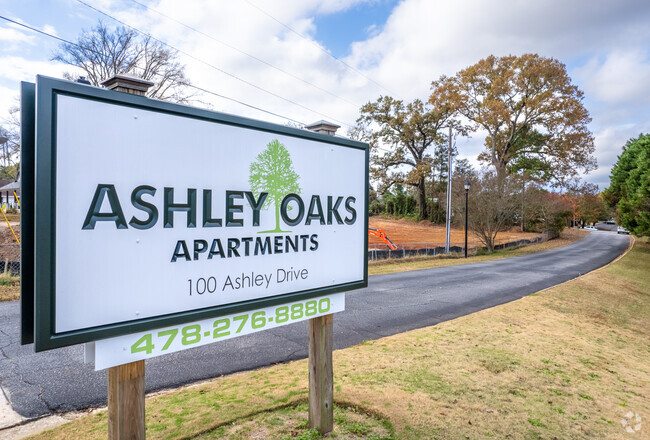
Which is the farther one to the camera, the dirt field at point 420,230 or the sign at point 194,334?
the dirt field at point 420,230

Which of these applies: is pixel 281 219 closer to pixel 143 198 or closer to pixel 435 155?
pixel 143 198

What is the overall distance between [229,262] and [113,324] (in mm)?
664

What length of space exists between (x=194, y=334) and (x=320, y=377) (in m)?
1.17

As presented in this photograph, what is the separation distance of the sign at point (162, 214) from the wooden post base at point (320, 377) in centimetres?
35

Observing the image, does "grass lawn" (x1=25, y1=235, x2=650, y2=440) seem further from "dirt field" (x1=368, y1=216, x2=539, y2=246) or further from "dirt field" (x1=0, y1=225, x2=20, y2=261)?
"dirt field" (x1=368, y1=216, x2=539, y2=246)

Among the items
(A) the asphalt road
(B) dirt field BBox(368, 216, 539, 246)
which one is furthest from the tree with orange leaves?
(A) the asphalt road

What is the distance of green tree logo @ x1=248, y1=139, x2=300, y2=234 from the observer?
7.89ft

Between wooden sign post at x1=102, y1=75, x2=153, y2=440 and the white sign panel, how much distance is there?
15 cm

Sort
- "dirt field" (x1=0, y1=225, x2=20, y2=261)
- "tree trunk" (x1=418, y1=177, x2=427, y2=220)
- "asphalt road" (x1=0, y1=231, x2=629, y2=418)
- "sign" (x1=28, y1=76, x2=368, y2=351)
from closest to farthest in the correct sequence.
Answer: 1. "sign" (x1=28, y1=76, x2=368, y2=351)
2. "asphalt road" (x1=0, y1=231, x2=629, y2=418)
3. "dirt field" (x1=0, y1=225, x2=20, y2=261)
4. "tree trunk" (x1=418, y1=177, x2=427, y2=220)

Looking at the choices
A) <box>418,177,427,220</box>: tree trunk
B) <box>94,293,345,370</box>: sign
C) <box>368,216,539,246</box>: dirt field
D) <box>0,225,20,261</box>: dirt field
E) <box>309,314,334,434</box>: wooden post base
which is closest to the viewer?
<box>94,293,345,370</box>: sign

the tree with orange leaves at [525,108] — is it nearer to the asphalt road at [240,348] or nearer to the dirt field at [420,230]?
the dirt field at [420,230]

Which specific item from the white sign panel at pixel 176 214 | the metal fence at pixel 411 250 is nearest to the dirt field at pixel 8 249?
the white sign panel at pixel 176 214

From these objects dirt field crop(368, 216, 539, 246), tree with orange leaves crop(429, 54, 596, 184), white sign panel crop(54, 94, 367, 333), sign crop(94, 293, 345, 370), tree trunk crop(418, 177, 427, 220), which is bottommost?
dirt field crop(368, 216, 539, 246)

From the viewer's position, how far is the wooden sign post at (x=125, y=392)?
1.92 metres
